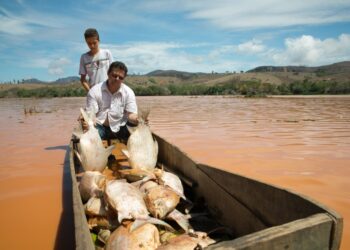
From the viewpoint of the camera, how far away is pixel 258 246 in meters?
1.59

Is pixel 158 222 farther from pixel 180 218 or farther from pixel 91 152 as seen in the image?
pixel 91 152

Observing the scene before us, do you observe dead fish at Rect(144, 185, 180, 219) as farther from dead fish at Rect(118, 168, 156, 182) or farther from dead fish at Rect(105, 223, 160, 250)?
dead fish at Rect(118, 168, 156, 182)

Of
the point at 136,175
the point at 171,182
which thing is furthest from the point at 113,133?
the point at 171,182

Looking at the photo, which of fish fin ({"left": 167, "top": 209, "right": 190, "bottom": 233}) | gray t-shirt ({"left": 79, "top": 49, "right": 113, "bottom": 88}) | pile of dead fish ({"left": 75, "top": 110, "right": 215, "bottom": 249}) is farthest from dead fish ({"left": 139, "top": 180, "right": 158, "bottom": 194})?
gray t-shirt ({"left": 79, "top": 49, "right": 113, "bottom": 88})

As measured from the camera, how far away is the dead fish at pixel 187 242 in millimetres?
2311

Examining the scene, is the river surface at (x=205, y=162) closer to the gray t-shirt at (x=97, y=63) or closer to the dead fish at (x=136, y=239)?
the dead fish at (x=136, y=239)

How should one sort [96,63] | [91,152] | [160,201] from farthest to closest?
[96,63]
[91,152]
[160,201]

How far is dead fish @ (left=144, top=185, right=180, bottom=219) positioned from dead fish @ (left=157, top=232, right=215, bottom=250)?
0.45 meters

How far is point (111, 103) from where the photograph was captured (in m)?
5.49

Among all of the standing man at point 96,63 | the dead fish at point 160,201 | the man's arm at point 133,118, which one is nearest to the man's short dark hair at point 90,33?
the standing man at point 96,63

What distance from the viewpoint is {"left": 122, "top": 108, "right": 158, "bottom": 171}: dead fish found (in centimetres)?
441

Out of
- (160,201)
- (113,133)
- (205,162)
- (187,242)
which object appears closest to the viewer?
(187,242)

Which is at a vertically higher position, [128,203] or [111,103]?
[111,103]

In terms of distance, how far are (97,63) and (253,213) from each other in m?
4.56
